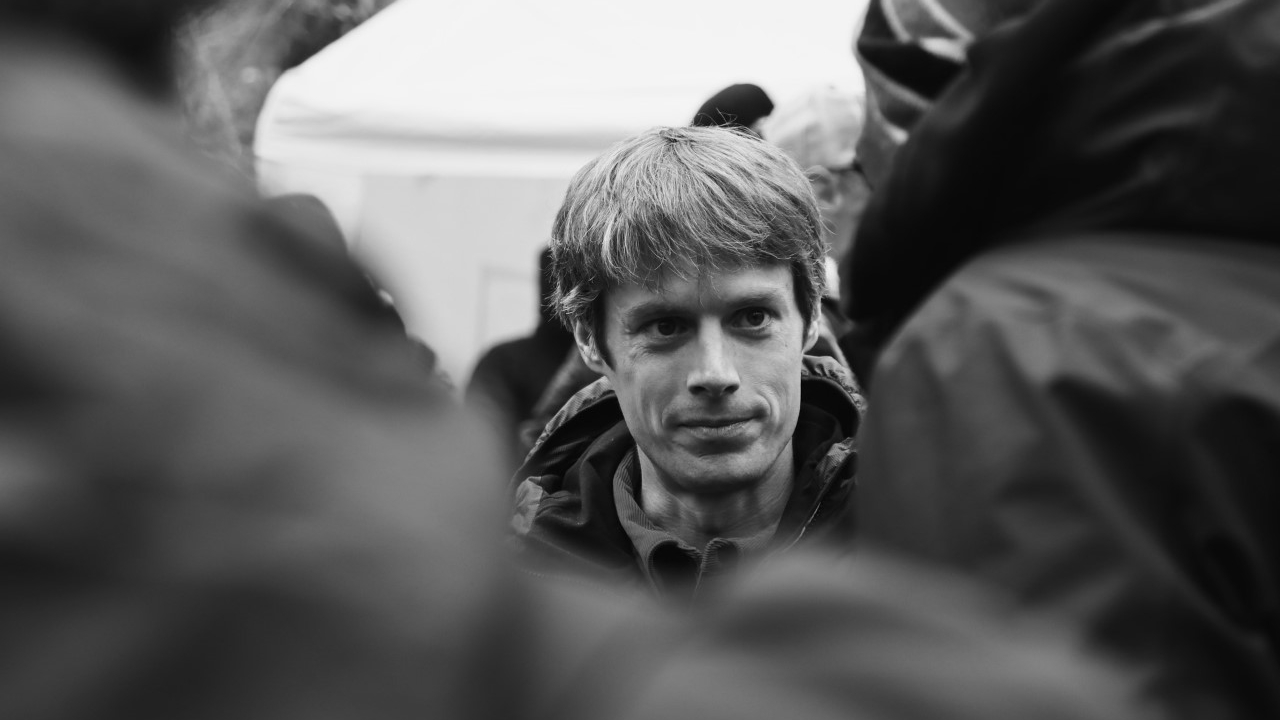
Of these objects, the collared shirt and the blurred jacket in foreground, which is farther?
the collared shirt

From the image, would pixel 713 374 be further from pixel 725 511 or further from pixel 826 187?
pixel 826 187

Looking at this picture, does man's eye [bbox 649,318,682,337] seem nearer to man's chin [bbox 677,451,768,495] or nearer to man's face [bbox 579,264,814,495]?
man's face [bbox 579,264,814,495]

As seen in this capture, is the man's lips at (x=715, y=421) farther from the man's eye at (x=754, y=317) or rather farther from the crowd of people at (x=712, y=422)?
the man's eye at (x=754, y=317)

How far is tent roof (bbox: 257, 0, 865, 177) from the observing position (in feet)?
18.6

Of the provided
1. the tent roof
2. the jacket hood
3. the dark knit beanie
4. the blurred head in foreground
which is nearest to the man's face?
the jacket hood

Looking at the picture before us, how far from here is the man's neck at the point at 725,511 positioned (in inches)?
89.8

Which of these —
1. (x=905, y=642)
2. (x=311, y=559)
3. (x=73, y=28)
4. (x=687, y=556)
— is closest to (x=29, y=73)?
(x=73, y=28)

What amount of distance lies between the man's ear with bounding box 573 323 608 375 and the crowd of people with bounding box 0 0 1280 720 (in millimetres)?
11

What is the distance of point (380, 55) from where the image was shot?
6297mm

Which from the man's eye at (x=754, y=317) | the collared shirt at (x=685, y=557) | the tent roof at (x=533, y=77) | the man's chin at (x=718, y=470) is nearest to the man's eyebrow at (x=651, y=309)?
the man's eye at (x=754, y=317)

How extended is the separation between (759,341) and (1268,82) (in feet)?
4.08

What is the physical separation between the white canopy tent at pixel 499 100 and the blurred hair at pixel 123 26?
4860 millimetres

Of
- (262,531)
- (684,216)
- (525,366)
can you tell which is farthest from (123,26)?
(525,366)

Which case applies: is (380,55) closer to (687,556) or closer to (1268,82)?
(687,556)
